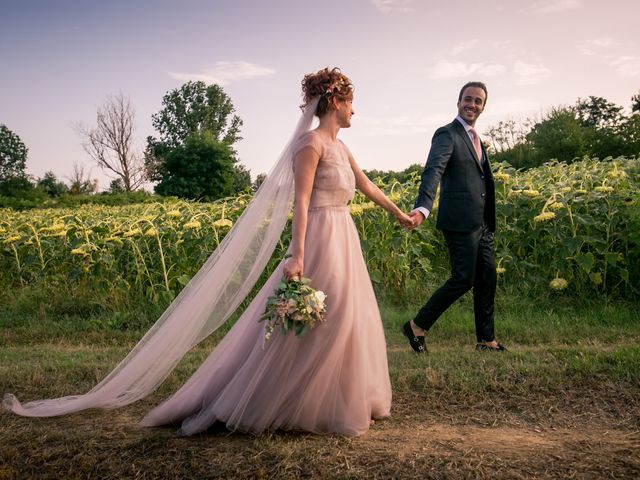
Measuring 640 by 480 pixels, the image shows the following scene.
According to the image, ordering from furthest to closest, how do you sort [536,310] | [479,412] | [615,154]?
1. [615,154]
2. [536,310]
3. [479,412]

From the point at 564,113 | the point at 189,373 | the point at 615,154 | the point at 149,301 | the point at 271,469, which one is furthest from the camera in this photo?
the point at 564,113

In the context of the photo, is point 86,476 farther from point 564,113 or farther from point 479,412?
point 564,113

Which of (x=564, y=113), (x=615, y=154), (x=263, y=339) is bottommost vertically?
(x=263, y=339)

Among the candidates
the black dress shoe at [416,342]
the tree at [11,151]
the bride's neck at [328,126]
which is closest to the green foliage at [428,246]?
the black dress shoe at [416,342]

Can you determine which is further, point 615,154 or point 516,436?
point 615,154

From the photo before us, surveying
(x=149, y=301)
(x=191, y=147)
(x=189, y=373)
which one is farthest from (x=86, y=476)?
(x=191, y=147)

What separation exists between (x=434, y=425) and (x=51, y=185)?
132ft

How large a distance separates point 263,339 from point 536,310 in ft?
11.8

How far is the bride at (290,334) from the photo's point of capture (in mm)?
3109

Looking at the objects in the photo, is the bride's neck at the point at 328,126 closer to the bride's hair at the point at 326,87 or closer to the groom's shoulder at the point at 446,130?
the bride's hair at the point at 326,87

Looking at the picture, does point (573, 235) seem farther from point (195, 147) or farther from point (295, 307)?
point (195, 147)

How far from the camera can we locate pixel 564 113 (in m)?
25.3

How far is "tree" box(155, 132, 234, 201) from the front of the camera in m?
30.8

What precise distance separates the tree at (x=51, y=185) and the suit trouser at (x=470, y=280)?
30667mm
